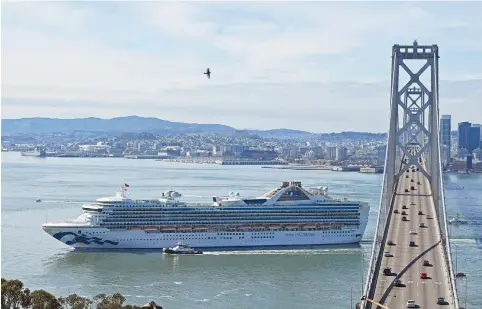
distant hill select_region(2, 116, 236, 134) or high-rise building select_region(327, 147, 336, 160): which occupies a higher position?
distant hill select_region(2, 116, 236, 134)

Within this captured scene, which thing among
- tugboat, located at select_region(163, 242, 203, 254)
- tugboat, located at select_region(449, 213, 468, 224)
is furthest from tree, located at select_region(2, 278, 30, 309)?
tugboat, located at select_region(449, 213, 468, 224)

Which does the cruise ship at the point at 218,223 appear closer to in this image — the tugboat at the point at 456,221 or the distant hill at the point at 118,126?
the tugboat at the point at 456,221

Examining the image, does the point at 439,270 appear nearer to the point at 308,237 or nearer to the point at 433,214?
the point at 433,214

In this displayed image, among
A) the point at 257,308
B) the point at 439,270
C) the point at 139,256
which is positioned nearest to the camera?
the point at 439,270

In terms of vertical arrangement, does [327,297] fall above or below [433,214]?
below

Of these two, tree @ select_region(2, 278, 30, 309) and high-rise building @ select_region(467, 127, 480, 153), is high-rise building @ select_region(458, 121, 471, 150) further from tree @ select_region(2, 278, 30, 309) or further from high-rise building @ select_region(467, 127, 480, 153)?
tree @ select_region(2, 278, 30, 309)

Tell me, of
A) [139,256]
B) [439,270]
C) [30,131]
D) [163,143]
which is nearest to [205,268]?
[139,256]

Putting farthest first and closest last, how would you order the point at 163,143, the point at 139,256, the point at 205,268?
the point at 163,143, the point at 139,256, the point at 205,268
